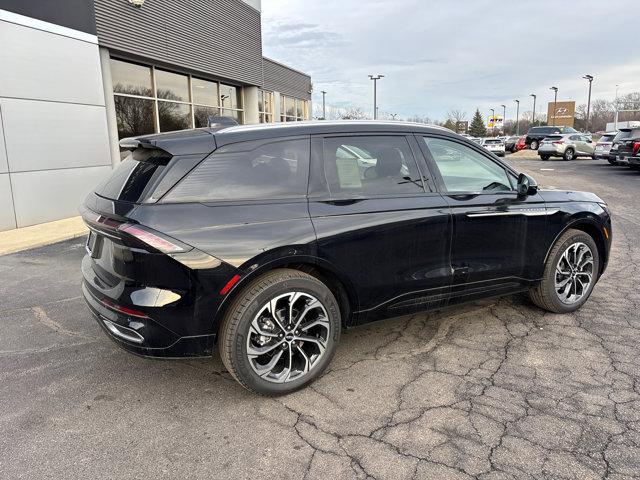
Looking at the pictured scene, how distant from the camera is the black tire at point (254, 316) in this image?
290 centimetres

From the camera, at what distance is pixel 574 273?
4.40 metres

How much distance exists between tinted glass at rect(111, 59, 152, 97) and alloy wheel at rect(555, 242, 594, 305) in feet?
36.9

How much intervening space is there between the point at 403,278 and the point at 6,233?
26.0ft

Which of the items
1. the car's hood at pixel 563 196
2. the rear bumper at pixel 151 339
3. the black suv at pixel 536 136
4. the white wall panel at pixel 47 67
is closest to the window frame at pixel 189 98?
the white wall panel at pixel 47 67

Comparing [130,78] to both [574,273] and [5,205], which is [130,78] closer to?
[5,205]

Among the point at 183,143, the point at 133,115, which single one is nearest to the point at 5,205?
the point at 133,115

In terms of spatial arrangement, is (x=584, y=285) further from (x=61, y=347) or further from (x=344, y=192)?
(x=61, y=347)

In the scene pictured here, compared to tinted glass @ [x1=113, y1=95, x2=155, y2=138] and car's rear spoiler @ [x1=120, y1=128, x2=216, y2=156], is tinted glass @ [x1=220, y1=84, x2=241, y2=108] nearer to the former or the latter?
tinted glass @ [x1=113, y1=95, x2=155, y2=138]

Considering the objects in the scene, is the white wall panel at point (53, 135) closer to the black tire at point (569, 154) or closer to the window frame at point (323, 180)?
the window frame at point (323, 180)

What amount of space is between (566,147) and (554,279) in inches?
1027

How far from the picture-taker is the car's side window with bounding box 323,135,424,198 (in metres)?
3.32

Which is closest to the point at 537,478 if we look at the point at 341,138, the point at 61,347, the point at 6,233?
the point at 341,138

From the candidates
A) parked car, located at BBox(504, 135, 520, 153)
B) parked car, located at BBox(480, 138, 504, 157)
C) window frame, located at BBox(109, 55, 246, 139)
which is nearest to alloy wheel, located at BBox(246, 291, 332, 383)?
window frame, located at BBox(109, 55, 246, 139)

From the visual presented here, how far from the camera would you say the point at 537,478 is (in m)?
2.36
